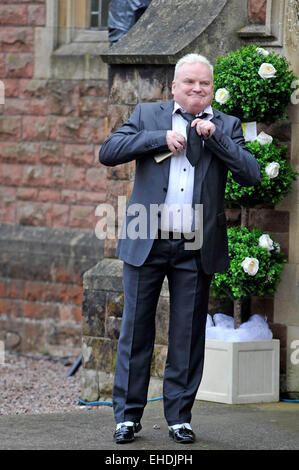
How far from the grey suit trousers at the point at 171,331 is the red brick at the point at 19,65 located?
19.2 feet

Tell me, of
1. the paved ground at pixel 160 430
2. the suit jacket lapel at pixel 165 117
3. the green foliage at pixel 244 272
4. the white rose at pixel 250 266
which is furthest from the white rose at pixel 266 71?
the paved ground at pixel 160 430

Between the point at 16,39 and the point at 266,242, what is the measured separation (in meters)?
4.92

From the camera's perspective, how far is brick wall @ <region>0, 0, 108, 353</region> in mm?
10469

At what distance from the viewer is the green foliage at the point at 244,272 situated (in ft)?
22.1

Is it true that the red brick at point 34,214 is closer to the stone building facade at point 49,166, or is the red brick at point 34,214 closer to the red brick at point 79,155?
the stone building facade at point 49,166

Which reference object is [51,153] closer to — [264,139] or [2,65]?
[2,65]

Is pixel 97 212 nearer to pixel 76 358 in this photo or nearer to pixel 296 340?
pixel 76 358

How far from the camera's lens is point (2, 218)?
11.0 metres

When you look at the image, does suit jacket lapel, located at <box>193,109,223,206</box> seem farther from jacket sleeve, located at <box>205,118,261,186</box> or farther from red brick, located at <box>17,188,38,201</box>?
red brick, located at <box>17,188,38,201</box>

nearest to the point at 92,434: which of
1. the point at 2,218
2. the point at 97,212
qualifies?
the point at 97,212

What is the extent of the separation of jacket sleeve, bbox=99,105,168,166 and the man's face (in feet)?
0.64

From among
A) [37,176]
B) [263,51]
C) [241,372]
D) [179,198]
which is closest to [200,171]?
[179,198]
